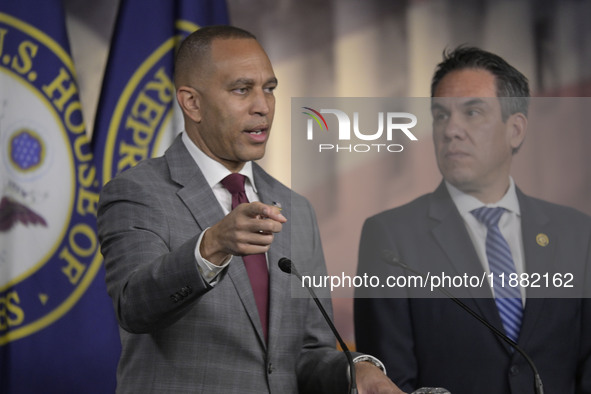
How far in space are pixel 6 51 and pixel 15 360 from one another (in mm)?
1281

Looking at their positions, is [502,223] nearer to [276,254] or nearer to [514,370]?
[514,370]

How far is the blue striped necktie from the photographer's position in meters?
1.85

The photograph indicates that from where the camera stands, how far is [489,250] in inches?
73.0

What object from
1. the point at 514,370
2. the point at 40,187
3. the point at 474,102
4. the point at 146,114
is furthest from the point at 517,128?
the point at 40,187

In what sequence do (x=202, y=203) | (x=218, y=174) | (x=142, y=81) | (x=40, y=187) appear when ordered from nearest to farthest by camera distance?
(x=202, y=203)
(x=218, y=174)
(x=40, y=187)
(x=142, y=81)

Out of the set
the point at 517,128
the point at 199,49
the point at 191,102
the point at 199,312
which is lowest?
the point at 199,312

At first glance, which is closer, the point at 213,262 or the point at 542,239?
the point at 213,262

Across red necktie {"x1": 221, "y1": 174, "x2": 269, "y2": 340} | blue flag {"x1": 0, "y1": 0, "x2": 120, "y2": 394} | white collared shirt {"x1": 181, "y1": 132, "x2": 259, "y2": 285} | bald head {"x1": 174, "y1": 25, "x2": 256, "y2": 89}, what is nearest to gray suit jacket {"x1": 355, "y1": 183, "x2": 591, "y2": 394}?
red necktie {"x1": 221, "y1": 174, "x2": 269, "y2": 340}

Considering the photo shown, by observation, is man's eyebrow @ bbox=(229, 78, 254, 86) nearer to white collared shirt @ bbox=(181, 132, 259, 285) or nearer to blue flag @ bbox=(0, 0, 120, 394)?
white collared shirt @ bbox=(181, 132, 259, 285)

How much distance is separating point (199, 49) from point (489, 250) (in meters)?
0.99

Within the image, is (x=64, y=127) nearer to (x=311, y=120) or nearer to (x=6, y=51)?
(x=6, y=51)

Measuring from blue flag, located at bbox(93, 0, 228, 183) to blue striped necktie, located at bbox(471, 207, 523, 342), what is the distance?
1.74 metres

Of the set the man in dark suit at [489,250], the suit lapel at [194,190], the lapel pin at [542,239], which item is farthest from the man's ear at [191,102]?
the lapel pin at [542,239]

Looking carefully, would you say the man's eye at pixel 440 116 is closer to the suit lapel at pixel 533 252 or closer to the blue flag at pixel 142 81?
the suit lapel at pixel 533 252
